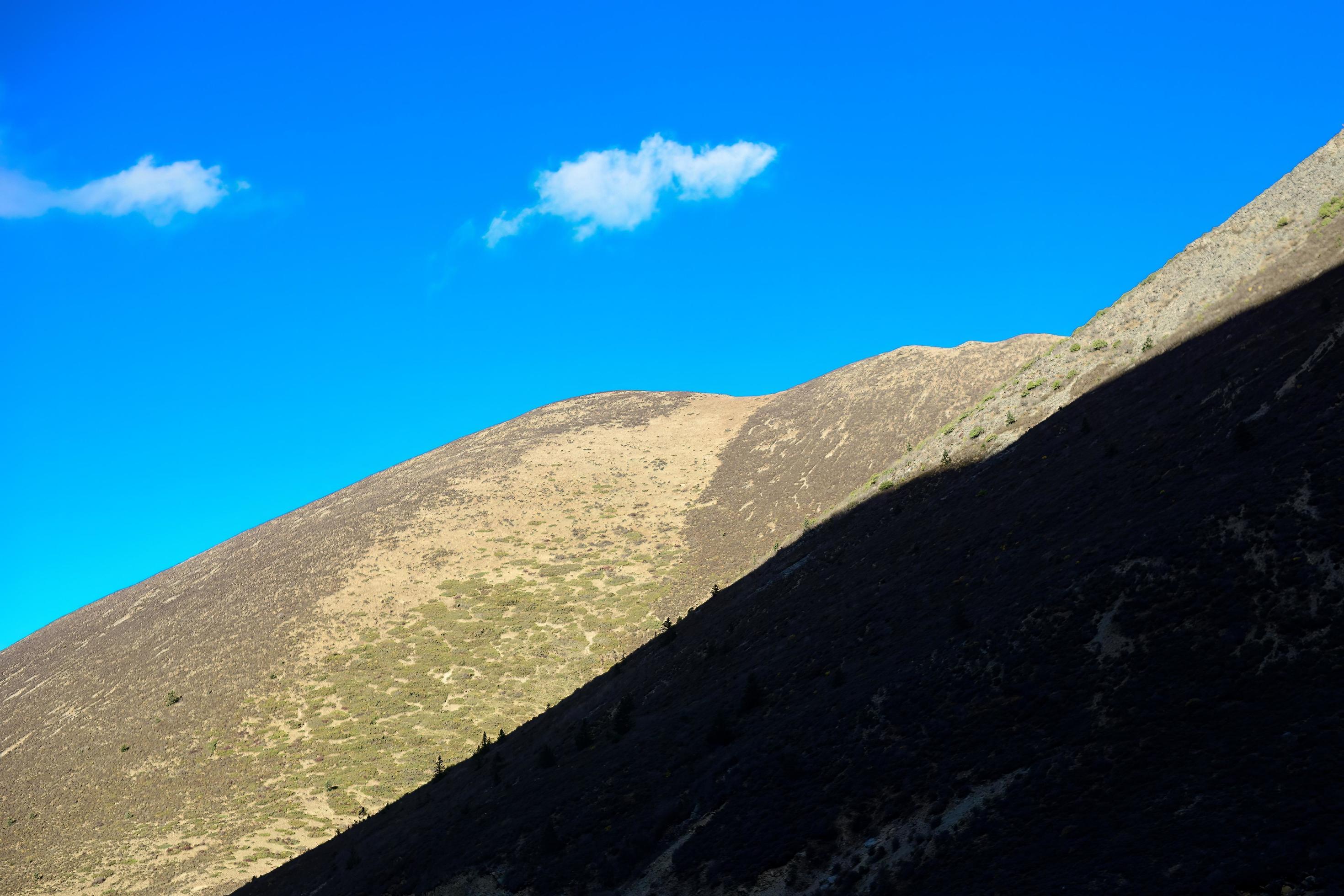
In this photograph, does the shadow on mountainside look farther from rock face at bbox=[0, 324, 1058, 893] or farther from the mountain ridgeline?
rock face at bbox=[0, 324, 1058, 893]

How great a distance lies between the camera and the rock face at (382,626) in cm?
5481

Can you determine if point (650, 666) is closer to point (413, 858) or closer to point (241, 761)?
point (413, 858)

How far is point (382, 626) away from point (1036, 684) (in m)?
62.8

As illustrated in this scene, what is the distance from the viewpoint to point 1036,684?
2167cm

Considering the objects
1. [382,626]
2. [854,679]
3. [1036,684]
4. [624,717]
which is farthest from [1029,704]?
[382,626]

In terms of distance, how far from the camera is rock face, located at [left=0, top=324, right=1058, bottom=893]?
180 feet

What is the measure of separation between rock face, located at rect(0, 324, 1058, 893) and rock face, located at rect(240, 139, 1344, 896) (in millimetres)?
18111

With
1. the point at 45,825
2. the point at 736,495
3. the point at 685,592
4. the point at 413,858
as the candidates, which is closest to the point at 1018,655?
the point at 413,858

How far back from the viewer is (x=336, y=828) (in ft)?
166

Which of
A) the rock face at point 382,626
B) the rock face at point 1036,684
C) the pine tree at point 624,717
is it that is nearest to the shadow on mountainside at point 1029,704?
the rock face at point 1036,684

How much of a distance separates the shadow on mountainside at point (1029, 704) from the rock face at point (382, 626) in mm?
18333

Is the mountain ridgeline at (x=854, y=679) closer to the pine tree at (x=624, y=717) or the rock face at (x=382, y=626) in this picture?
the pine tree at (x=624, y=717)

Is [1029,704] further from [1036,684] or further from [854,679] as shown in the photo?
[854,679]

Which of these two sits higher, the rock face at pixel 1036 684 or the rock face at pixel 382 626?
the rock face at pixel 382 626
